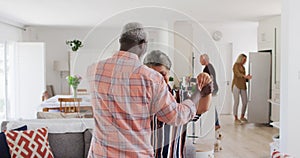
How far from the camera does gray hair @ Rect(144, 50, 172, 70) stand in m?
1.27

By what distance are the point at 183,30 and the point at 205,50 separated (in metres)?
0.12

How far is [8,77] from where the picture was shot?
7.19m

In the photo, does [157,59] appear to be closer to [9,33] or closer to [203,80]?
[203,80]

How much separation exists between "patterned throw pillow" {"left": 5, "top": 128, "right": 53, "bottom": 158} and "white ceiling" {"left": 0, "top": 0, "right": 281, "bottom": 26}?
86.1 inches

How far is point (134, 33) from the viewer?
128cm

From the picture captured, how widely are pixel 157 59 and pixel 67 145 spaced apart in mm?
2017

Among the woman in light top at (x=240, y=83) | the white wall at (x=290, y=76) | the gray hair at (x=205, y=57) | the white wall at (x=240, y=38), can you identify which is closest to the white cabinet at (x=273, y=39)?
the woman in light top at (x=240, y=83)

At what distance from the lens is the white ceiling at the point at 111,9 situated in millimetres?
4953

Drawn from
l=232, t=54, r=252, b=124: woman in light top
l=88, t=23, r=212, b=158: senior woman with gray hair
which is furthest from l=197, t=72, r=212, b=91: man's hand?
l=232, t=54, r=252, b=124: woman in light top

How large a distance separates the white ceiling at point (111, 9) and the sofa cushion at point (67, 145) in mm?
1990

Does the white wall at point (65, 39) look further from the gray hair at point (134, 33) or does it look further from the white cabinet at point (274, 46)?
the gray hair at point (134, 33)

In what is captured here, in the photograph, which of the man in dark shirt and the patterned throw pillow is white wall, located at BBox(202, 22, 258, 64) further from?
the man in dark shirt

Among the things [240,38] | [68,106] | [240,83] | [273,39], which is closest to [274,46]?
[273,39]

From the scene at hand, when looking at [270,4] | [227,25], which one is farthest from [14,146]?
[227,25]
